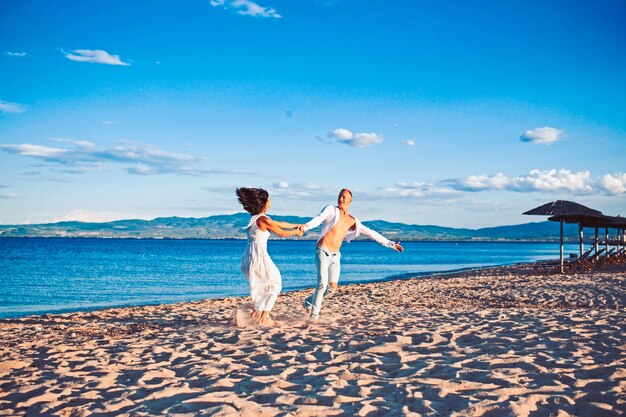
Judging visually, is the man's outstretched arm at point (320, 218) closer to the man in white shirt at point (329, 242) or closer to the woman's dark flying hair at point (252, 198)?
the man in white shirt at point (329, 242)

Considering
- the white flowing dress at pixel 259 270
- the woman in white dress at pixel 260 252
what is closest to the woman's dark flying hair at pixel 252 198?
the woman in white dress at pixel 260 252

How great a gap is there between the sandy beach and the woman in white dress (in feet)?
1.39

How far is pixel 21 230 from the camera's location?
19638 centimetres

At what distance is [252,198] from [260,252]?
0.72 meters

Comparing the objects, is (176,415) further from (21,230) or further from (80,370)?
(21,230)

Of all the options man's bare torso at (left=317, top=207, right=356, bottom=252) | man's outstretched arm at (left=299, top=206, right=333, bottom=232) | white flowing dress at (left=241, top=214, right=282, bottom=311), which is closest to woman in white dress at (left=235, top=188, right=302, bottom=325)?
white flowing dress at (left=241, top=214, right=282, bottom=311)

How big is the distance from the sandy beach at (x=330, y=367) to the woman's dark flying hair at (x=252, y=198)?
4.91 feet

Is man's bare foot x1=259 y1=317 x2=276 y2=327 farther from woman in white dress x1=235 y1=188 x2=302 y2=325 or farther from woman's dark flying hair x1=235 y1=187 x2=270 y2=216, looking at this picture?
woman's dark flying hair x1=235 y1=187 x2=270 y2=216

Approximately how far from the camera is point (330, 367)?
4.57 m

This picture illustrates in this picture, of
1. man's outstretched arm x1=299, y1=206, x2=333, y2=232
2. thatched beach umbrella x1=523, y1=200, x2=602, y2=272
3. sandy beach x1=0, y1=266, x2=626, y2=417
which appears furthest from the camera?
thatched beach umbrella x1=523, y1=200, x2=602, y2=272

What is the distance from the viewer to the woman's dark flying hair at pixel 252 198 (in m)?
6.70

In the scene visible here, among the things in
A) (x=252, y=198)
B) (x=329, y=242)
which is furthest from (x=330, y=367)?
(x=252, y=198)

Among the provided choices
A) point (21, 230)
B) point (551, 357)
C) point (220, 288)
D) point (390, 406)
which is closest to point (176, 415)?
point (390, 406)

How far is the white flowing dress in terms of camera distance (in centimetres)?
684
